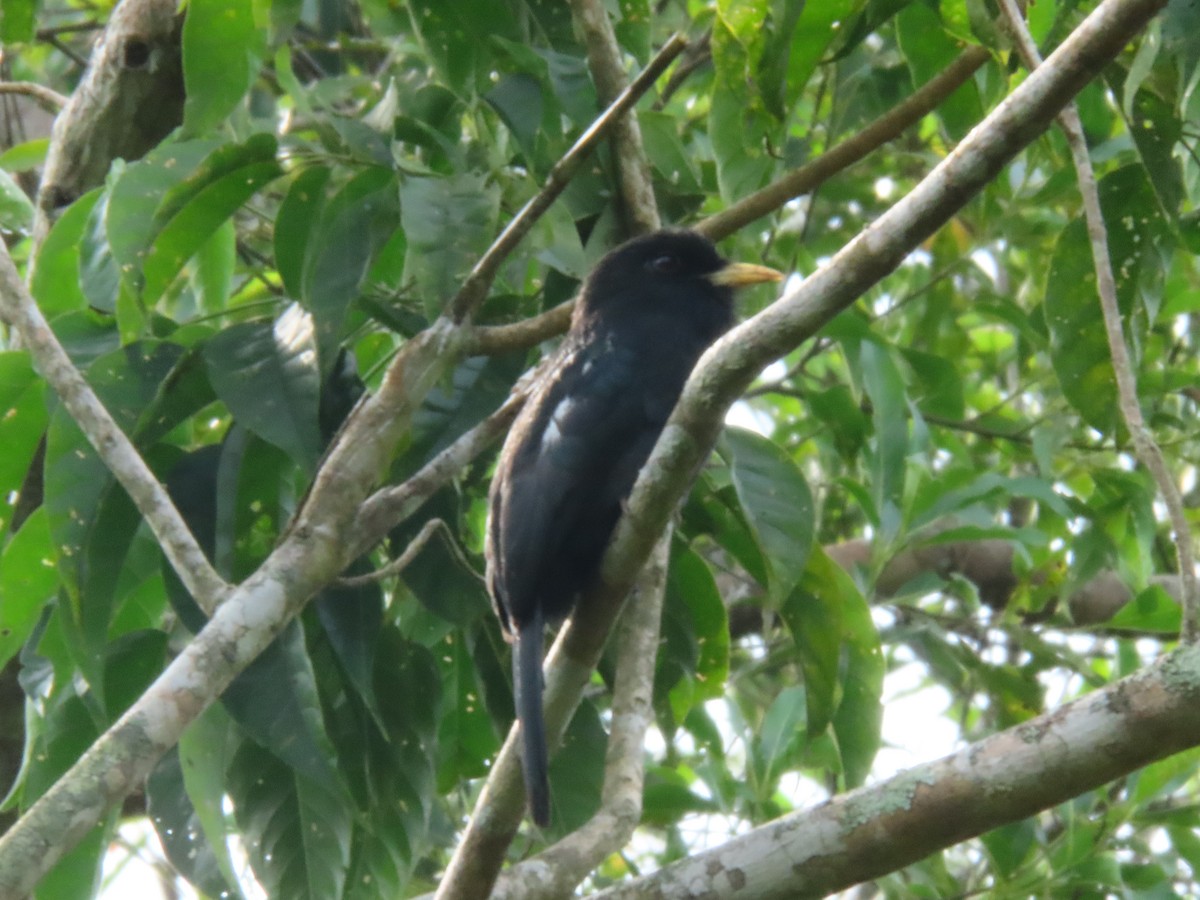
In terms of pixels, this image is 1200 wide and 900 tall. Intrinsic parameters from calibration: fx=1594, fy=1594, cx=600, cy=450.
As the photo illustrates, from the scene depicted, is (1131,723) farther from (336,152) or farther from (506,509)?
(336,152)

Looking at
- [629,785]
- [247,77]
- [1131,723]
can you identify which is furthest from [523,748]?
[247,77]

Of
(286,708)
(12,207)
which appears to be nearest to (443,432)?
(286,708)

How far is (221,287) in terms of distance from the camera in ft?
13.2

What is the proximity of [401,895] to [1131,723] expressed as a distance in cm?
204

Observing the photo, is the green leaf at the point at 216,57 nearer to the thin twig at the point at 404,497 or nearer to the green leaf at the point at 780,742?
the thin twig at the point at 404,497

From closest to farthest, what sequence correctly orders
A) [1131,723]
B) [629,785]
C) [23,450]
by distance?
[1131,723] < [629,785] < [23,450]

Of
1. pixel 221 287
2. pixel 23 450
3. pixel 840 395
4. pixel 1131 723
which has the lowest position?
pixel 1131 723

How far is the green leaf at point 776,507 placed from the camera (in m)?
3.35

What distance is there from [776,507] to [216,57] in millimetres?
1573

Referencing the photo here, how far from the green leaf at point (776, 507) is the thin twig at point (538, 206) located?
0.62 metres

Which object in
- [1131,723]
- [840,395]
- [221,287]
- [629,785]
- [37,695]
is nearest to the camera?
[1131,723]

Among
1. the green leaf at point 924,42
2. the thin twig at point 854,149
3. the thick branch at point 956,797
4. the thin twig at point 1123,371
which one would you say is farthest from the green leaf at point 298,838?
the green leaf at point 924,42

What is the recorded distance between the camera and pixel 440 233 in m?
3.22

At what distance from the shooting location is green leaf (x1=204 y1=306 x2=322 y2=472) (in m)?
3.20
